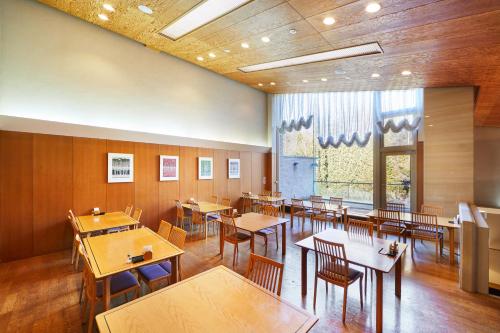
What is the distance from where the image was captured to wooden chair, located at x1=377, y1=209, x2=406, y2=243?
16.1 ft

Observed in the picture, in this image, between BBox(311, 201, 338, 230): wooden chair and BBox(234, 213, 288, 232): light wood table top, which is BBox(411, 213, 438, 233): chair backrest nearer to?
BBox(311, 201, 338, 230): wooden chair

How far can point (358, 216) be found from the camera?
720 cm

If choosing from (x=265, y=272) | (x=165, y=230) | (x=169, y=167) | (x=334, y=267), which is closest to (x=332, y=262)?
(x=334, y=267)

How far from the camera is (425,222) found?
4.52 m

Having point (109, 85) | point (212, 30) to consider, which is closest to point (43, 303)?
point (109, 85)

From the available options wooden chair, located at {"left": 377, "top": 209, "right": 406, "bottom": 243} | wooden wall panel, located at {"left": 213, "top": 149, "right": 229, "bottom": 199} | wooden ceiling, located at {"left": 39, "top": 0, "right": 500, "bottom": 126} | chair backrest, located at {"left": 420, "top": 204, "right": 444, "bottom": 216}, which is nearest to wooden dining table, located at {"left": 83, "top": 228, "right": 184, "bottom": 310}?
wooden ceiling, located at {"left": 39, "top": 0, "right": 500, "bottom": 126}

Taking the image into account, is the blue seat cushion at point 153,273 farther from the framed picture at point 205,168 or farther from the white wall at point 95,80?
the framed picture at point 205,168

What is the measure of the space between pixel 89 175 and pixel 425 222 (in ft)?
23.4

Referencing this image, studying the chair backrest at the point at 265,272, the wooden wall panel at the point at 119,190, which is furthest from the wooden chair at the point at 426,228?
the wooden wall panel at the point at 119,190

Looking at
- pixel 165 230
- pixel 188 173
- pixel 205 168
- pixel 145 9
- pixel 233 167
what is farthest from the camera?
pixel 233 167

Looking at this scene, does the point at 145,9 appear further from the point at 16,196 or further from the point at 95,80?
the point at 16,196

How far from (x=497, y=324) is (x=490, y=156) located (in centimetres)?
544

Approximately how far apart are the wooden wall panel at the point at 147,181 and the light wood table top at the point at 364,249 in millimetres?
4321

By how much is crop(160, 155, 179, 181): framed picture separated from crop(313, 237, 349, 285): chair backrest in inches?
185
